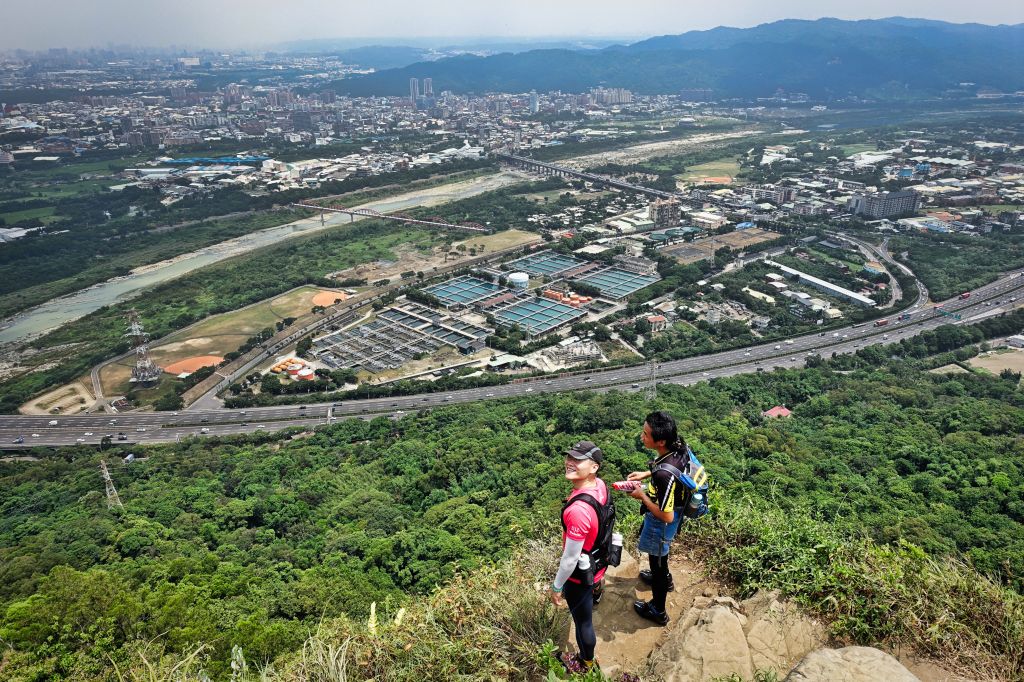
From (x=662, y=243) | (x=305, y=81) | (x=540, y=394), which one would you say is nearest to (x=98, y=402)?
(x=540, y=394)

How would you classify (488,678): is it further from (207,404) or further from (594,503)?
(207,404)

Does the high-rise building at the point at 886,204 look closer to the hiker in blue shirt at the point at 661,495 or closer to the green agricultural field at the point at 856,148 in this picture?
the green agricultural field at the point at 856,148

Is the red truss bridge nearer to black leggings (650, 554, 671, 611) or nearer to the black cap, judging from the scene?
black leggings (650, 554, 671, 611)

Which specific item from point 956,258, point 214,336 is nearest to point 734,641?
point 214,336

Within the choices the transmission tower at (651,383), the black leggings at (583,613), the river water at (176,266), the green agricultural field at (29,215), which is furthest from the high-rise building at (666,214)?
the green agricultural field at (29,215)

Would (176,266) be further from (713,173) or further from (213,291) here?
(713,173)
